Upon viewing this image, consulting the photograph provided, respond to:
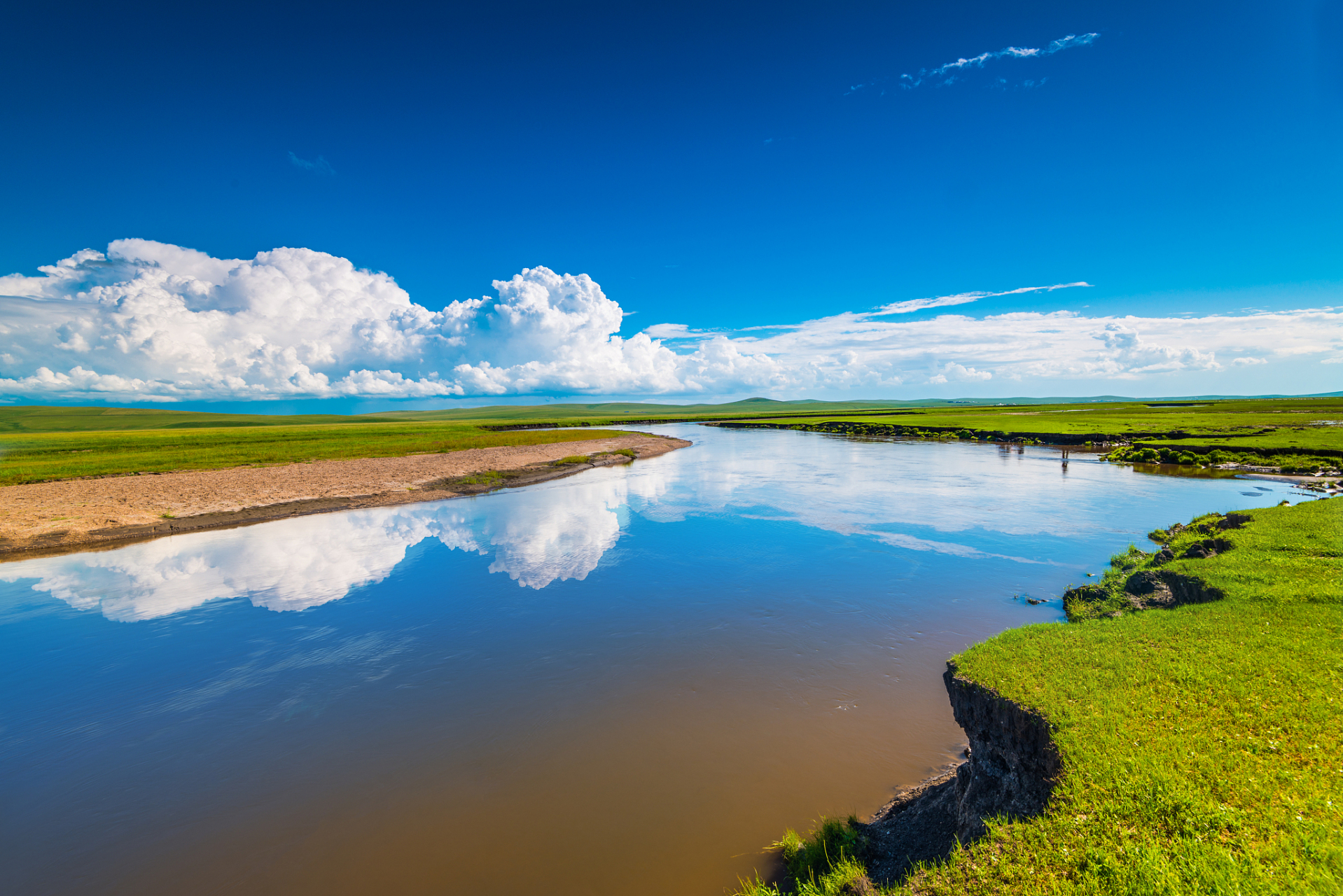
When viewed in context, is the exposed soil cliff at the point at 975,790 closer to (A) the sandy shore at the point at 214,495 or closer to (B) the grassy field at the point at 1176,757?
(B) the grassy field at the point at 1176,757

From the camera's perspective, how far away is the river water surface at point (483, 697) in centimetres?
818

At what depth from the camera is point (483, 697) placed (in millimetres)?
12164

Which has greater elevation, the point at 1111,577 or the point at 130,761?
the point at 1111,577

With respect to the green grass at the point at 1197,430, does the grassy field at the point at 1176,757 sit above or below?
below

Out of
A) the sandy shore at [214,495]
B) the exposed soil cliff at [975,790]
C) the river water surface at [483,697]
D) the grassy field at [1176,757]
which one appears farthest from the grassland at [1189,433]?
the sandy shore at [214,495]

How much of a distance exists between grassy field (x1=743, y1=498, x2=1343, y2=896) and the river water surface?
250 centimetres

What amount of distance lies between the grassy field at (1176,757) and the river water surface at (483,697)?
2504mm

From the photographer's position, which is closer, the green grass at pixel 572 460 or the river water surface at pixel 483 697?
the river water surface at pixel 483 697

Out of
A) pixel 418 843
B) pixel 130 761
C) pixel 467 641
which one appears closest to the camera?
pixel 418 843

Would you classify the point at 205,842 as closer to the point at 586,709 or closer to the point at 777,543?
the point at 586,709

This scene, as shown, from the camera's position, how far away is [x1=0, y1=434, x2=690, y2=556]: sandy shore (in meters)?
28.1

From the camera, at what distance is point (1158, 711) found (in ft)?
21.2

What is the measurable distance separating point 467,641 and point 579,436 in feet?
250

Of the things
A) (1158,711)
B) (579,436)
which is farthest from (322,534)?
(579,436)
